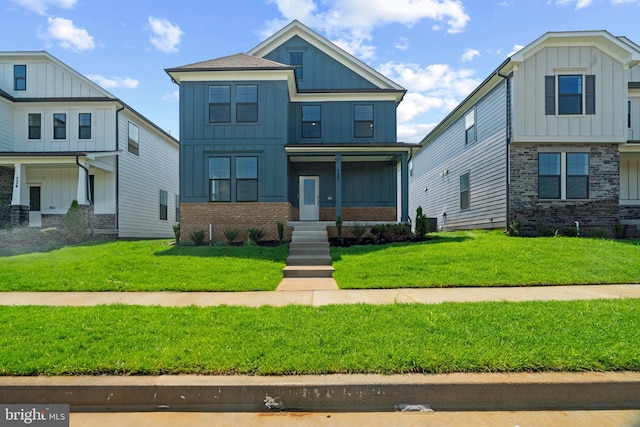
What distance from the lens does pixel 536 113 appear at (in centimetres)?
1403

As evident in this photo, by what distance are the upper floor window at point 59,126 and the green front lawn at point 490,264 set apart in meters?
14.7

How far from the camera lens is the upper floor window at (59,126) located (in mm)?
17984

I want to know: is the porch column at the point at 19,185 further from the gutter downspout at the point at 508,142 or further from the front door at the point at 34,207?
the gutter downspout at the point at 508,142

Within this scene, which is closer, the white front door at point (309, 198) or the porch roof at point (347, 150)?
the porch roof at point (347, 150)

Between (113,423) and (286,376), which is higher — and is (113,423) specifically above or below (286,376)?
below

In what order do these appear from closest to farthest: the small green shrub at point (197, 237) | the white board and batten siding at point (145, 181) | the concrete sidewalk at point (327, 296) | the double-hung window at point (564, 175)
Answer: the concrete sidewalk at point (327, 296) → the small green shrub at point (197, 237) → the double-hung window at point (564, 175) → the white board and batten siding at point (145, 181)

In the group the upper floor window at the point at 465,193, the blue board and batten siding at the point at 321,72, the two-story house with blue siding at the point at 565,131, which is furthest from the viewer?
the upper floor window at the point at 465,193

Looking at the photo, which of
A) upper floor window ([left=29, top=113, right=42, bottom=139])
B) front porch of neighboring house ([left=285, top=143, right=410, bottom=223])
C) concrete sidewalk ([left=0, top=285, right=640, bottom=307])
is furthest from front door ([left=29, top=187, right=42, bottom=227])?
concrete sidewalk ([left=0, top=285, right=640, bottom=307])

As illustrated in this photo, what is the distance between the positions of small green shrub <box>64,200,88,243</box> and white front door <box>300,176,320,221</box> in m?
8.60

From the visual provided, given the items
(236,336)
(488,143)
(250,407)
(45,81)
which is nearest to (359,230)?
(488,143)

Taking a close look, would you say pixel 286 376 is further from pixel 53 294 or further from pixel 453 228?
pixel 453 228

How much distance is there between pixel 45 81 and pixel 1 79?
205cm

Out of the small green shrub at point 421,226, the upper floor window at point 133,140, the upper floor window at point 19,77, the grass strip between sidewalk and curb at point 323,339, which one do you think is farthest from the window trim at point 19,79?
the small green shrub at point 421,226

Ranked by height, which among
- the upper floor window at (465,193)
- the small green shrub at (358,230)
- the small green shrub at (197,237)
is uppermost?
the upper floor window at (465,193)
